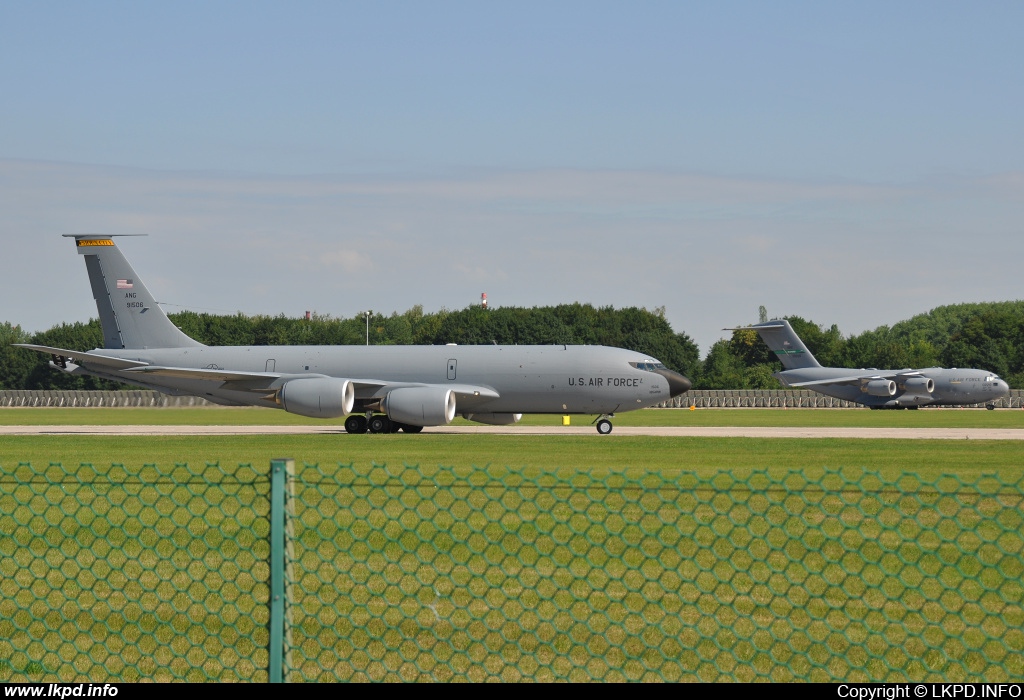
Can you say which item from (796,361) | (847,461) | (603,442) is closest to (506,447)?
(603,442)

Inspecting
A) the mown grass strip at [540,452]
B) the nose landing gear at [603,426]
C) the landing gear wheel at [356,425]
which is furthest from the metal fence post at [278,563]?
Answer: the landing gear wheel at [356,425]

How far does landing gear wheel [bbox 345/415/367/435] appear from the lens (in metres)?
43.8

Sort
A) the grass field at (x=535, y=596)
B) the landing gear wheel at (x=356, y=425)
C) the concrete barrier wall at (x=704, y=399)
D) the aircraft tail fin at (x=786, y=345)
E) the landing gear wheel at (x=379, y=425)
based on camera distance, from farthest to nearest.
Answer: the concrete barrier wall at (x=704, y=399) → the aircraft tail fin at (x=786, y=345) → the landing gear wheel at (x=356, y=425) → the landing gear wheel at (x=379, y=425) → the grass field at (x=535, y=596)

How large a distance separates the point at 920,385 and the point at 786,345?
11371mm

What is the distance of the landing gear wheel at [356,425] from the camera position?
4381 cm

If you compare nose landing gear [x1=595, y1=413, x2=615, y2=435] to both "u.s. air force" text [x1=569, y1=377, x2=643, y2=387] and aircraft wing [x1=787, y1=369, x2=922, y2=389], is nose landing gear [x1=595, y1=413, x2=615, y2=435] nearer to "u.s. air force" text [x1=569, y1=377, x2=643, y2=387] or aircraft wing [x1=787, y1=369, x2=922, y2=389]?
"u.s. air force" text [x1=569, y1=377, x2=643, y2=387]

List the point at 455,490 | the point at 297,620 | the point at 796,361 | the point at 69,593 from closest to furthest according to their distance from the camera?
the point at 297,620 < the point at 69,593 < the point at 455,490 < the point at 796,361

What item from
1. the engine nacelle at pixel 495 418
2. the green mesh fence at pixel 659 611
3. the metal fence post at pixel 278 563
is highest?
the metal fence post at pixel 278 563

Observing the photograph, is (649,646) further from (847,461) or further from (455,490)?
(847,461)

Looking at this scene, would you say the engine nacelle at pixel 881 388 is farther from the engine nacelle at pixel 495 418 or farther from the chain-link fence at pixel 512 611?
the chain-link fence at pixel 512 611

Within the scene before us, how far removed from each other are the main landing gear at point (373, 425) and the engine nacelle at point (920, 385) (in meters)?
45.4

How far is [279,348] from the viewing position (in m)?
46.5

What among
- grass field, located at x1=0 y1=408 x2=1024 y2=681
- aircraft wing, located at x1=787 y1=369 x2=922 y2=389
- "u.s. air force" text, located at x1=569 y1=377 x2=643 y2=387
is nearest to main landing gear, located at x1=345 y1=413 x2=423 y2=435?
"u.s. air force" text, located at x1=569 y1=377 x2=643 y2=387

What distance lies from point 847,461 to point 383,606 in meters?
20.3
